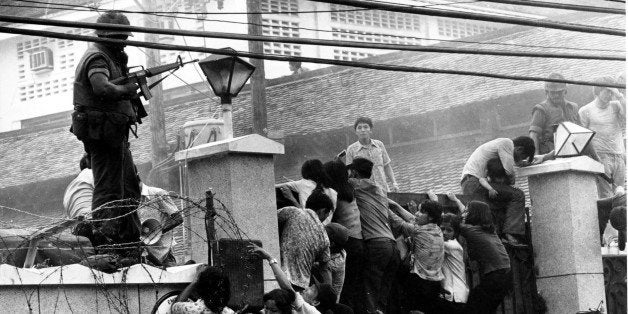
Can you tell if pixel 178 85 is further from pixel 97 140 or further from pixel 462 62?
pixel 97 140

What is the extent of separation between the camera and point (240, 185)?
1115 centimetres

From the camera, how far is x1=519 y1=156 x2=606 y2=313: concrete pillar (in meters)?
14.2

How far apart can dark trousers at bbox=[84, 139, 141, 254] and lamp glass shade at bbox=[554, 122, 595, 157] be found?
585 centimetres

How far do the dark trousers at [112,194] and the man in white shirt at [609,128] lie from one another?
7.16 meters

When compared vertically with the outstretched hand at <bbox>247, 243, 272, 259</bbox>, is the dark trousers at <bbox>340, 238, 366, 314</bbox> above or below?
below

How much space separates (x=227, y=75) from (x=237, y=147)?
4.02 metres

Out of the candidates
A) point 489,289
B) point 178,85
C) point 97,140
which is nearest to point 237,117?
point 178,85

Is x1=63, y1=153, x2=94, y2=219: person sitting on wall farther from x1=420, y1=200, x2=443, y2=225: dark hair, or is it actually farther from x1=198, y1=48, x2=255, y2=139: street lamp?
x1=198, y1=48, x2=255, y2=139: street lamp

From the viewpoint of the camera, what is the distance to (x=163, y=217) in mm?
11750

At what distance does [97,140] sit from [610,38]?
1822 centimetres

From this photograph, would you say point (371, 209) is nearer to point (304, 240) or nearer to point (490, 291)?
point (304, 240)

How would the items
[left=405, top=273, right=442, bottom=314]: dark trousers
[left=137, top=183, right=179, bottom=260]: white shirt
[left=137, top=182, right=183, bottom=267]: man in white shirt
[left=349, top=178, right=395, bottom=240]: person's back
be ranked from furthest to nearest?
[left=405, top=273, right=442, bottom=314]: dark trousers < [left=349, top=178, right=395, bottom=240]: person's back < [left=137, top=183, right=179, bottom=260]: white shirt < [left=137, top=182, right=183, bottom=267]: man in white shirt

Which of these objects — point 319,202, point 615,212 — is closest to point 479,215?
point 615,212

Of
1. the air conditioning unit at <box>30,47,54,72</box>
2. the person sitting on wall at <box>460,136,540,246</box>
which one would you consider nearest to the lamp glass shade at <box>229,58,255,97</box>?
the person sitting on wall at <box>460,136,540,246</box>
